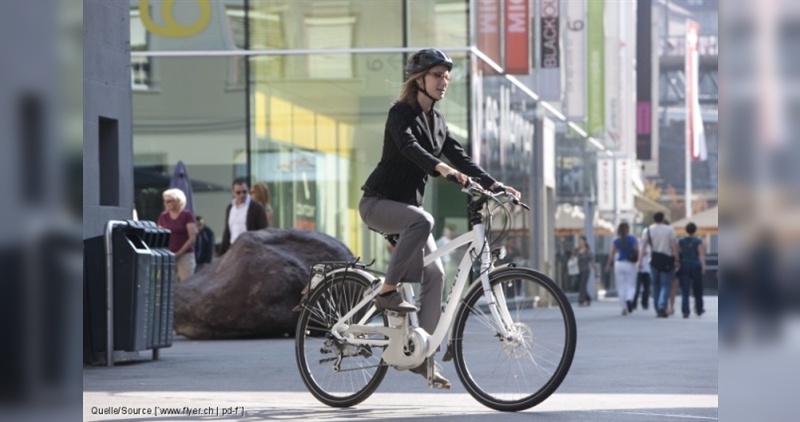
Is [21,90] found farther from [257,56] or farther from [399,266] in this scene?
[257,56]

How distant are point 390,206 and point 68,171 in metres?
4.35

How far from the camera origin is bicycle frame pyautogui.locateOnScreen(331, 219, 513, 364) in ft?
24.7

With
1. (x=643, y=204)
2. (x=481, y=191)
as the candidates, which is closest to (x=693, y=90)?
(x=643, y=204)

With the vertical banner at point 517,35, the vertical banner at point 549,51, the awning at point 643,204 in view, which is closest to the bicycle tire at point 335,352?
the vertical banner at point 517,35

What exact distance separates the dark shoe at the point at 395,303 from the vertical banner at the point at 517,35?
16.7 m

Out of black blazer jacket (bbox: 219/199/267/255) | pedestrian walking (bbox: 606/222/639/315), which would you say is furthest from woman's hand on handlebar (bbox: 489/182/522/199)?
pedestrian walking (bbox: 606/222/639/315)

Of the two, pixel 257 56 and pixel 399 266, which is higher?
pixel 257 56

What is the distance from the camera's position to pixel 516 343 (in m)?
7.51

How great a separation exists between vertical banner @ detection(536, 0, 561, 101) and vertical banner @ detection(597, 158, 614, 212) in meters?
10.1

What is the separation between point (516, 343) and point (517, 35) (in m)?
17.3

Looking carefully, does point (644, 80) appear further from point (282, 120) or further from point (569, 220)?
point (282, 120)

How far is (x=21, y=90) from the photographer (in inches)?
129

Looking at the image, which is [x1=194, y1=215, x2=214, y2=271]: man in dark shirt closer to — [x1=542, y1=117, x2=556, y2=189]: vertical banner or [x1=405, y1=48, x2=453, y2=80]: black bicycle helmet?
[x1=405, y1=48, x2=453, y2=80]: black bicycle helmet

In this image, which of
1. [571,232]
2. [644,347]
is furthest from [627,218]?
[644,347]
